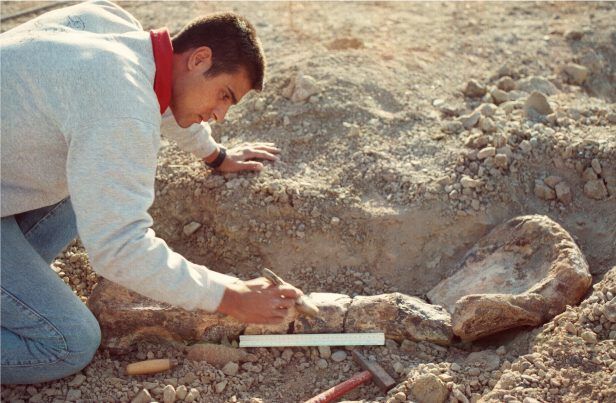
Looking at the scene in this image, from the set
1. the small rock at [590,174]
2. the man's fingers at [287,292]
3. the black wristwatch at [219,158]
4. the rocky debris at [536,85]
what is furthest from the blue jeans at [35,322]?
the rocky debris at [536,85]

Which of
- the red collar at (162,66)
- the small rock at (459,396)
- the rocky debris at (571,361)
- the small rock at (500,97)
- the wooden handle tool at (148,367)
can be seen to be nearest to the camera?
the red collar at (162,66)

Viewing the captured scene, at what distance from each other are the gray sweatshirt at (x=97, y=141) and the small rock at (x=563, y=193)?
2048 millimetres

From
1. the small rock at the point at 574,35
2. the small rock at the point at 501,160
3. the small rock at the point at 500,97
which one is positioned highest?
the small rock at the point at 574,35

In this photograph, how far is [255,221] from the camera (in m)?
3.85

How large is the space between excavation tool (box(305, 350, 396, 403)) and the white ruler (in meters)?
0.12

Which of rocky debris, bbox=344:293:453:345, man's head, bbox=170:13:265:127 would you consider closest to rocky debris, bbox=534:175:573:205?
rocky debris, bbox=344:293:453:345

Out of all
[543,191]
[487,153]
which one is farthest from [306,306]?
[543,191]

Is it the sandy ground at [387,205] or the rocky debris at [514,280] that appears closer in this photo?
the sandy ground at [387,205]

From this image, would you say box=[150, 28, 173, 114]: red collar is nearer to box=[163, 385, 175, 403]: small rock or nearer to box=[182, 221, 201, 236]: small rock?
box=[163, 385, 175, 403]: small rock

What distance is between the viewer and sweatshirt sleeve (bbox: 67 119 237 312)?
2406 millimetres

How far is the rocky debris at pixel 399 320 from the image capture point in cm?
327

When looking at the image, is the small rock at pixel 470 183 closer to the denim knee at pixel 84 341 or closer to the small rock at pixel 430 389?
the small rock at pixel 430 389

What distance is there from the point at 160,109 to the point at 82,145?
36cm

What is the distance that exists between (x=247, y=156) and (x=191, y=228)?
50 centimetres
